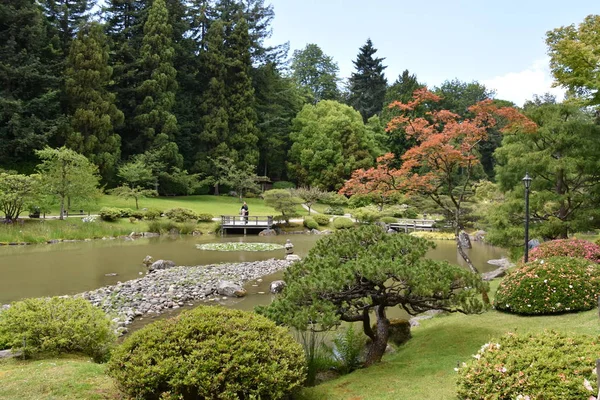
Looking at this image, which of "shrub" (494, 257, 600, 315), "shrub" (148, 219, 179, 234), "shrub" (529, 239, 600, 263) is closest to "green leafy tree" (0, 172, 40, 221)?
"shrub" (148, 219, 179, 234)

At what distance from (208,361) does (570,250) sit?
346 inches

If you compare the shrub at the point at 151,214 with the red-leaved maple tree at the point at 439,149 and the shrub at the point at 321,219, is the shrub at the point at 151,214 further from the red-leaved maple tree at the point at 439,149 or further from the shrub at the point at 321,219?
the red-leaved maple tree at the point at 439,149

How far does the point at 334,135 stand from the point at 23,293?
111 ft

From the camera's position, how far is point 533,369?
140 inches

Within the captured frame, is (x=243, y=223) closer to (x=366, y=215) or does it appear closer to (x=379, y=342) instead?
(x=366, y=215)

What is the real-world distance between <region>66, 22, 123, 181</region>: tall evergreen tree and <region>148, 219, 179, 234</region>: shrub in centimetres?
946

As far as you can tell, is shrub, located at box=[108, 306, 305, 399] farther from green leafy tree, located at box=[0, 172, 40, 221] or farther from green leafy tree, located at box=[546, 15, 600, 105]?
green leafy tree, located at box=[0, 172, 40, 221]

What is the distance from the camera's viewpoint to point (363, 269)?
5.23 metres

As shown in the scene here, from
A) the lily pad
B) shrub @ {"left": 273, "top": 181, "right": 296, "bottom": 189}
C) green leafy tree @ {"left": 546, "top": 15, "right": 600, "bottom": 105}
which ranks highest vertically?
green leafy tree @ {"left": 546, "top": 15, "right": 600, "bottom": 105}

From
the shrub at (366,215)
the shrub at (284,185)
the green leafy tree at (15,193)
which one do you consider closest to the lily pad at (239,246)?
the green leafy tree at (15,193)

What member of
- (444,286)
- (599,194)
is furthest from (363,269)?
(599,194)

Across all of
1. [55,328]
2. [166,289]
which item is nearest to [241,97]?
[166,289]

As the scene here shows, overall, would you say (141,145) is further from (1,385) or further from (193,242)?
(1,385)

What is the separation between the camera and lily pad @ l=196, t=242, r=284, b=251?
2078 centimetres
